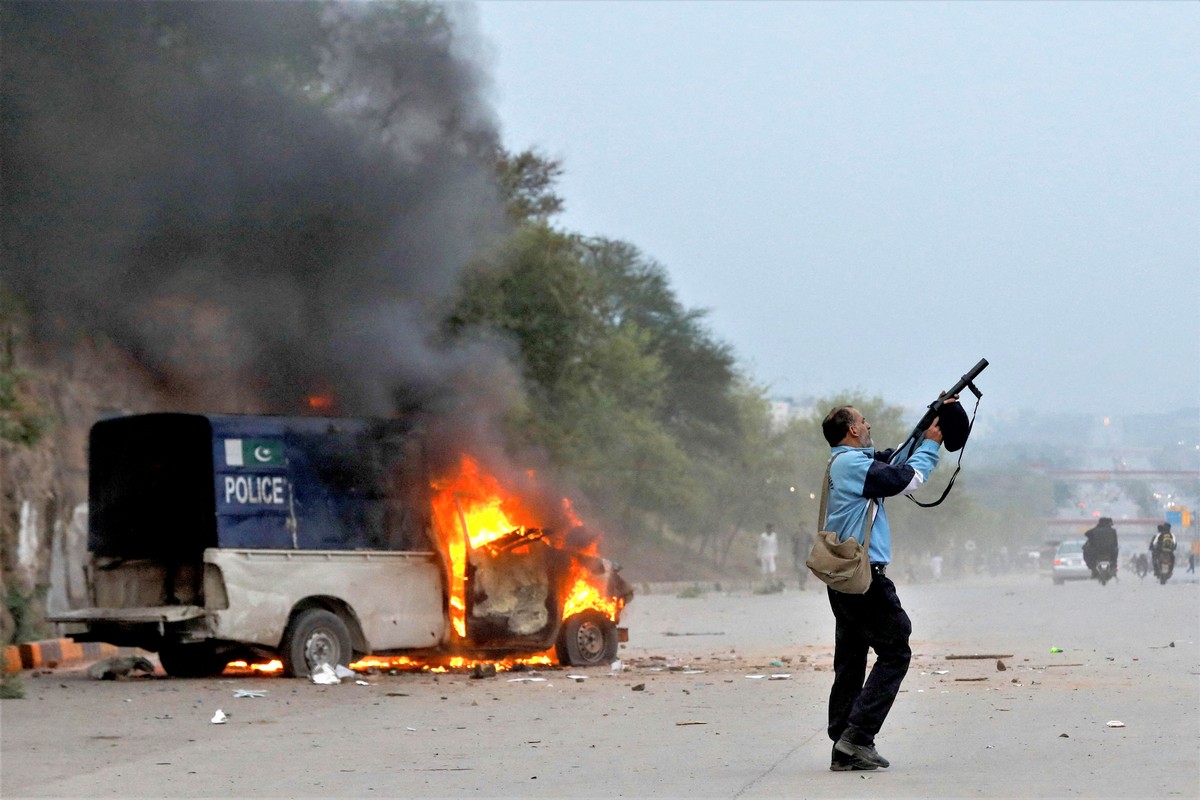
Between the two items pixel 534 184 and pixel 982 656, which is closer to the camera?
pixel 982 656

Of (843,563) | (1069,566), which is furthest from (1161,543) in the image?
(843,563)

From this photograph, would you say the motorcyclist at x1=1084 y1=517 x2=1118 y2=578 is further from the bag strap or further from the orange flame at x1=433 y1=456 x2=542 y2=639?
the bag strap

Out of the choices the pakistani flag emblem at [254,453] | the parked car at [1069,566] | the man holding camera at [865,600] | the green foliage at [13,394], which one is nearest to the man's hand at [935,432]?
the man holding camera at [865,600]

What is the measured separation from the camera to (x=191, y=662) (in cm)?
1516

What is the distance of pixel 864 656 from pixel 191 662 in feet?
28.6

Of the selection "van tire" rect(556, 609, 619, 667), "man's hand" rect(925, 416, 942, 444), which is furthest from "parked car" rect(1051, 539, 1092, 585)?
"man's hand" rect(925, 416, 942, 444)

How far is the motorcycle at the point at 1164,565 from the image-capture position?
3800cm

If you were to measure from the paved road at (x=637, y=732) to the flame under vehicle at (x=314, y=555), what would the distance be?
501 millimetres

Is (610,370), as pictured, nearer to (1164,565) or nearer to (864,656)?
(1164,565)

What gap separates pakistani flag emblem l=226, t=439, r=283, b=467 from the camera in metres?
14.4

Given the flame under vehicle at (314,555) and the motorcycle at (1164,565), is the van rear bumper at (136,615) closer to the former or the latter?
the flame under vehicle at (314,555)

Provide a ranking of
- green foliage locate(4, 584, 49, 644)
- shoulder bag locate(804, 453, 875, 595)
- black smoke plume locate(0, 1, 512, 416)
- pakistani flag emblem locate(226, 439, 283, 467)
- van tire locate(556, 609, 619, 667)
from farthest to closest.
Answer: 1. black smoke plume locate(0, 1, 512, 416)
2. green foliage locate(4, 584, 49, 644)
3. van tire locate(556, 609, 619, 667)
4. pakistani flag emblem locate(226, 439, 283, 467)
5. shoulder bag locate(804, 453, 875, 595)

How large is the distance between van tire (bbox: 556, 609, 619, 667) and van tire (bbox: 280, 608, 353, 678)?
2023mm

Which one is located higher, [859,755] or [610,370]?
[610,370]
